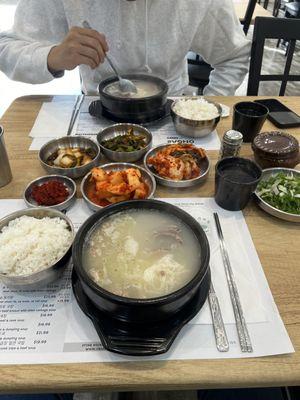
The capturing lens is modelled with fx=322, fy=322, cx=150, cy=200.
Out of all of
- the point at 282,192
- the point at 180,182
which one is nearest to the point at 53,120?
the point at 180,182

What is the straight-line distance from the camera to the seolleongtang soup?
2.88ft

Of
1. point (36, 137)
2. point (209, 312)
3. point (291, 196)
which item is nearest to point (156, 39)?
point (36, 137)

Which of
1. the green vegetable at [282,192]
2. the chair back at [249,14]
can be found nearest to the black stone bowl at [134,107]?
the green vegetable at [282,192]

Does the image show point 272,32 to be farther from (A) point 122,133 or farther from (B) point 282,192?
(B) point 282,192

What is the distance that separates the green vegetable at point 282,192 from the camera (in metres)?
1.20

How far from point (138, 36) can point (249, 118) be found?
0.95m

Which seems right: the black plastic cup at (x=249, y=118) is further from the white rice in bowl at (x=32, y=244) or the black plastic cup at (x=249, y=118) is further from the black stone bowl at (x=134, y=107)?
the white rice in bowl at (x=32, y=244)

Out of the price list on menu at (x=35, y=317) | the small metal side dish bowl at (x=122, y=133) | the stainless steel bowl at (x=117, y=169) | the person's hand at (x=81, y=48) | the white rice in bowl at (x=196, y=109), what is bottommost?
the price list on menu at (x=35, y=317)

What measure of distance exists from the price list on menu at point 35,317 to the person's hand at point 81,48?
1.14 metres

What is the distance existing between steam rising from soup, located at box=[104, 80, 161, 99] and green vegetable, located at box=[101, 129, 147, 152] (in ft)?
1.12

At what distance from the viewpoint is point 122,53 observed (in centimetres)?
202

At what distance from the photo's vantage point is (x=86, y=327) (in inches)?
33.6

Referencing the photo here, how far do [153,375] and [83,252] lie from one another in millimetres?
371

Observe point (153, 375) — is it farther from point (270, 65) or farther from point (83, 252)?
point (270, 65)
